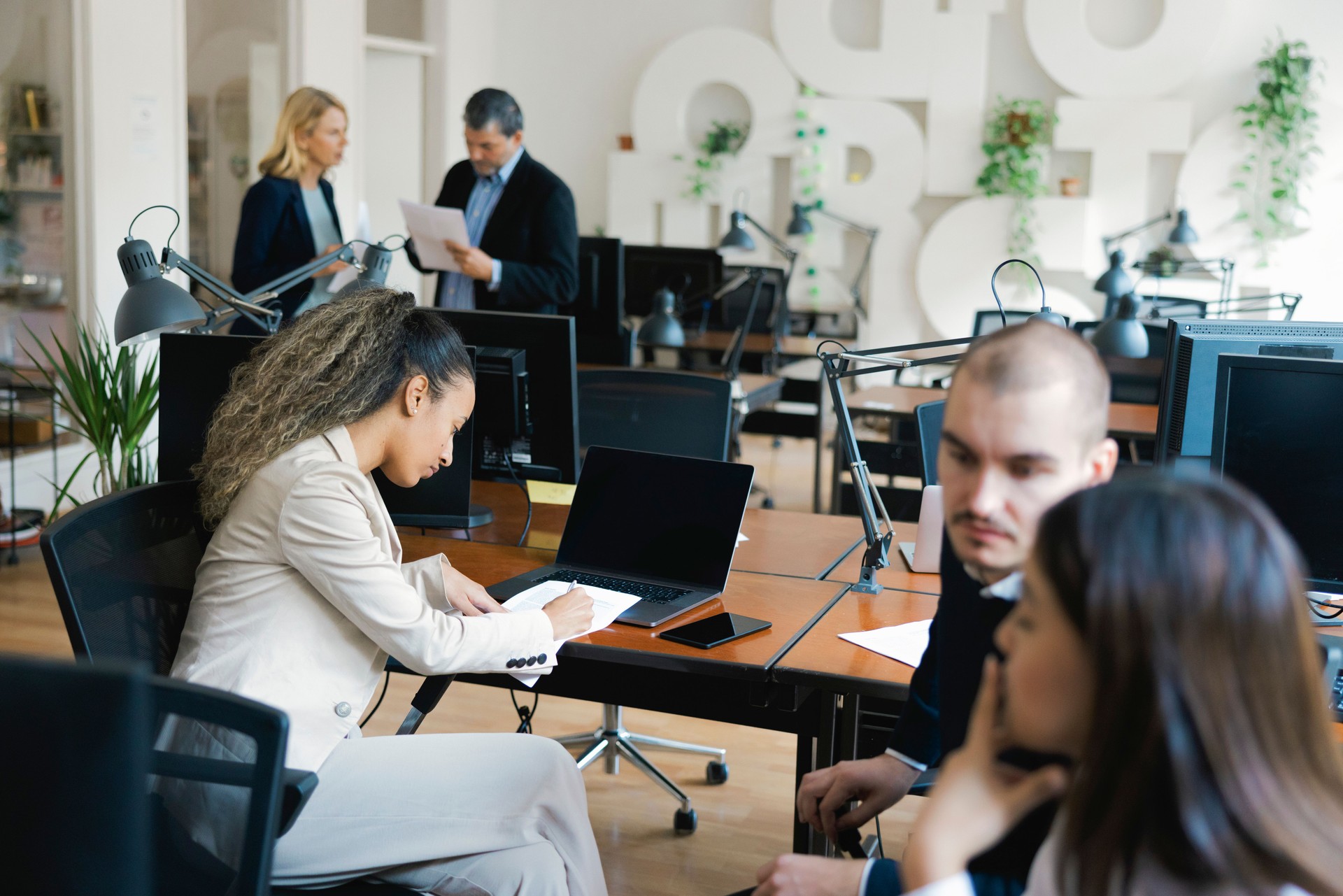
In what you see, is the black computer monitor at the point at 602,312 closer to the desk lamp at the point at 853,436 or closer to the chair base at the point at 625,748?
the chair base at the point at 625,748

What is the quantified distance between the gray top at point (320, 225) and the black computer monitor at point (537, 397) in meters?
1.64

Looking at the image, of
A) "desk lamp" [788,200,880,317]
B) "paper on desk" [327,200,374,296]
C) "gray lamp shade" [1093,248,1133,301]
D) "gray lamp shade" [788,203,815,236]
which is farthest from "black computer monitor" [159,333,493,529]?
"desk lamp" [788,200,880,317]

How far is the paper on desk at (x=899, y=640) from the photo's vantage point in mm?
1868

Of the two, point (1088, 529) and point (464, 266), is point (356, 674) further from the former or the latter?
point (464, 266)

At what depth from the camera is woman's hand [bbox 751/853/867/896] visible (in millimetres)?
1277

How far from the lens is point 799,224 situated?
7.08 metres

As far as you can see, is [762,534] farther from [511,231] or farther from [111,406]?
[111,406]

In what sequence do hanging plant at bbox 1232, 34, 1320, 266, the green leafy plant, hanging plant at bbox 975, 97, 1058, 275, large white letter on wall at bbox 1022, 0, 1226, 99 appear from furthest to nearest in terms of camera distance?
hanging plant at bbox 975, 97, 1058, 275
large white letter on wall at bbox 1022, 0, 1226, 99
hanging plant at bbox 1232, 34, 1320, 266
the green leafy plant

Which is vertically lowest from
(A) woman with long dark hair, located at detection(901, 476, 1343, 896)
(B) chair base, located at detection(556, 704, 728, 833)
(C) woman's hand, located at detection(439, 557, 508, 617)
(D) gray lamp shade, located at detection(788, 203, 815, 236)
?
(B) chair base, located at detection(556, 704, 728, 833)

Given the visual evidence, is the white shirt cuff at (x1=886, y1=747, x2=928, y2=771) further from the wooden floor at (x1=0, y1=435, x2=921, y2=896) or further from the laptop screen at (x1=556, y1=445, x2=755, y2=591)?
the wooden floor at (x1=0, y1=435, x2=921, y2=896)

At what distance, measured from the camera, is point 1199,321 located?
224 cm

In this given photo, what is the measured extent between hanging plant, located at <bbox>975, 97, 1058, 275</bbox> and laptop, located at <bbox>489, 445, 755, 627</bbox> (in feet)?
17.9

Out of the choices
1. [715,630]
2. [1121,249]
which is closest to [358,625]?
[715,630]

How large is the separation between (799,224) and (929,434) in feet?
14.7
